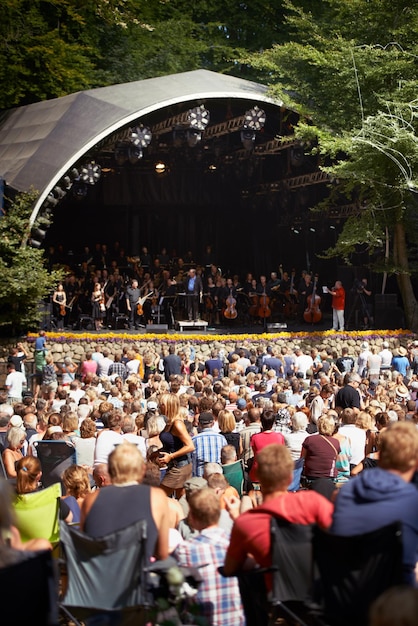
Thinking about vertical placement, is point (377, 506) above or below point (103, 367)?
below

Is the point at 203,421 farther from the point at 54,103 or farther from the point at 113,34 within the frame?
the point at 113,34

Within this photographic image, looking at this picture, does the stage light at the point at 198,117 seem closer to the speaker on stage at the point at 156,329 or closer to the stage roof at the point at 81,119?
the stage roof at the point at 81,119

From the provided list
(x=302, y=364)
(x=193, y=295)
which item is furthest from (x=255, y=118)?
(x=302, y=364)

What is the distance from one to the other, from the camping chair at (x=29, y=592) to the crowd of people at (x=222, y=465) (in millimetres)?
221

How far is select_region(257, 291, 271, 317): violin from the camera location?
2591 cm

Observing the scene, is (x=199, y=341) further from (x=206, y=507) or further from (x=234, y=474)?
(x=206, y=507)

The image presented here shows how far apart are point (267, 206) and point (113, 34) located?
32.6ft

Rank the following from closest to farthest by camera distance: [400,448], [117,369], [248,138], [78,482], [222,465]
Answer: [400,448]
[78,482]
[222,465]
[117,369]
[248,138]

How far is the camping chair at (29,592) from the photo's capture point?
3.84 meters

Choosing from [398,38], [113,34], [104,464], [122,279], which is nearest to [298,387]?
[104,464]

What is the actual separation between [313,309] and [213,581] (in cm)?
2145

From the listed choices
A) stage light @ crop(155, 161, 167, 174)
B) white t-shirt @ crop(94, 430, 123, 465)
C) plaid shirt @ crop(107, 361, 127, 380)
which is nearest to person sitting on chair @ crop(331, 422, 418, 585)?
white t-shirt @ crop(94, 430, 123, 465)

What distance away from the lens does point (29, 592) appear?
3.90 metres

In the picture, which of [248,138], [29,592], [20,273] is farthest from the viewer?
[248,138]
